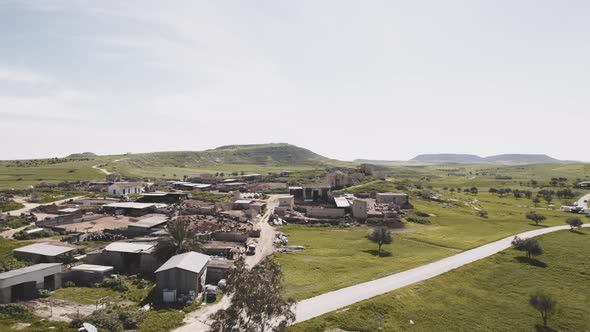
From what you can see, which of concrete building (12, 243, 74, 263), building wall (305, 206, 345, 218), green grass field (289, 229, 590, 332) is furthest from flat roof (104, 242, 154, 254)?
building wall (305, 206, 345, 218)

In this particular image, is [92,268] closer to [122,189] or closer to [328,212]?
[328,212]

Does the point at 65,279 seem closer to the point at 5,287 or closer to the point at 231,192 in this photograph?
the point at 5,287

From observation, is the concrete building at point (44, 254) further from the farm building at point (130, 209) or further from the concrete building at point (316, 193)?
the concrete building at point (316, 193)

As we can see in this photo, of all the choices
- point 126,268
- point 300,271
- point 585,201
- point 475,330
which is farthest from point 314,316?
point 585,201

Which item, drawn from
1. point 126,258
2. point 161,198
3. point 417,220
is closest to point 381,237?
point 417,220

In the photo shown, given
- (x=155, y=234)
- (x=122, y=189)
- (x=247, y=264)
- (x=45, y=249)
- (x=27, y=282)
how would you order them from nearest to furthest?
(x=27, y=282), (x=247, y=264), (x=45, y=249), (x=155, y=234), (x=122, y=189)
